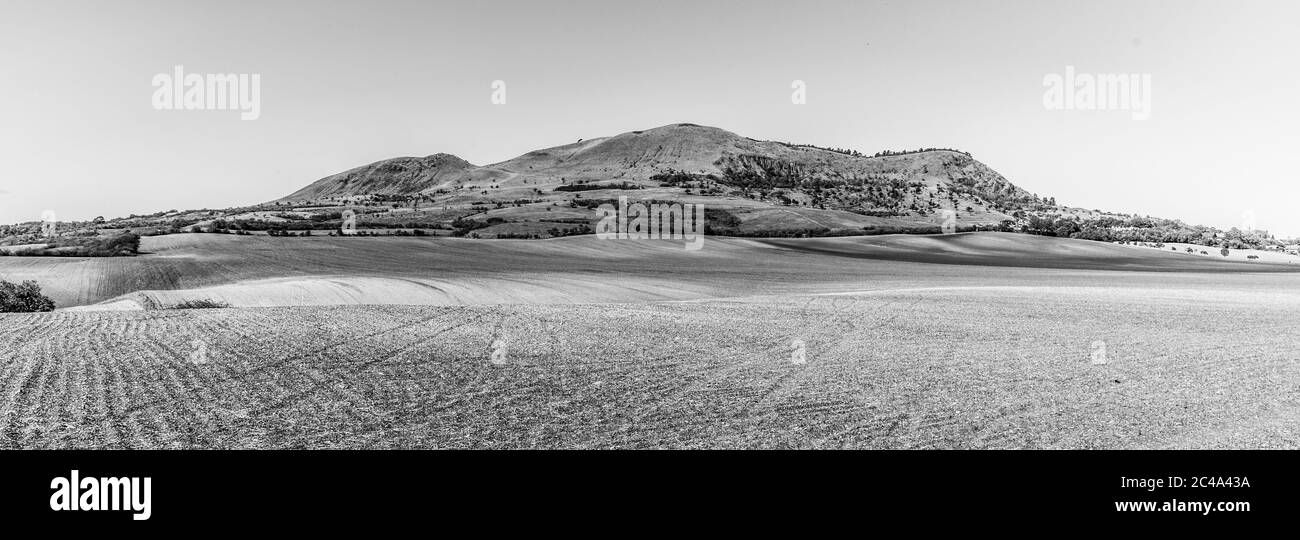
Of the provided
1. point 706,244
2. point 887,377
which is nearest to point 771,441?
point 887,377

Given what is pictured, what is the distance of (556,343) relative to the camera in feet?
48.8

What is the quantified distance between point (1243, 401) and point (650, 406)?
8424 mm

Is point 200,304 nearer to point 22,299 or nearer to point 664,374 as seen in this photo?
point 22,299

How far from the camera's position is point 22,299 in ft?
79.9
